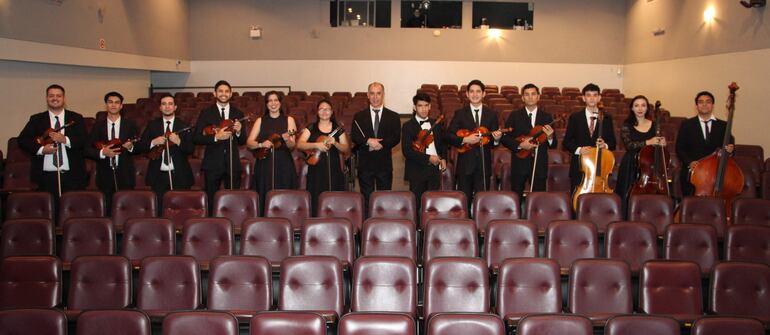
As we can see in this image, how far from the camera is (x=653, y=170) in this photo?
6629 millimetres

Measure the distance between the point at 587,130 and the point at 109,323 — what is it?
4807 mm

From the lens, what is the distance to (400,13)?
18.8 meters

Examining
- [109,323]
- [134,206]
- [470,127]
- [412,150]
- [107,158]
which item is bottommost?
[109,323]

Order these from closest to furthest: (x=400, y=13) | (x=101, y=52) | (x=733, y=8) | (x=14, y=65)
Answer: (x=14, y=65), (x=733, y=8), (x=101, y=52), (x=400, y=13)

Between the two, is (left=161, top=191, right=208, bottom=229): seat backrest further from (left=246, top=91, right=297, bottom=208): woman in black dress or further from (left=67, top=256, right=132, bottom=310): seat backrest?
(left=67, top=256, right=132, bottom=310): seat backrest

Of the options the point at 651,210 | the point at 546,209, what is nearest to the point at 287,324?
the point at 546,209

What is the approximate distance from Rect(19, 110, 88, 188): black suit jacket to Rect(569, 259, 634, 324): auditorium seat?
15.8 ft

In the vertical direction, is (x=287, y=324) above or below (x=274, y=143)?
below

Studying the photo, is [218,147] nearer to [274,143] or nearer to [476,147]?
[274,143]

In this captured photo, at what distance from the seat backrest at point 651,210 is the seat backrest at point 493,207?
1.01 meters

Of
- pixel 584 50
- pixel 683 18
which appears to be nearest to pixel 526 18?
pixel 584 50

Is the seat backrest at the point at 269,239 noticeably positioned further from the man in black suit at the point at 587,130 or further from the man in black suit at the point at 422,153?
the man in black suit at the point at 587,130

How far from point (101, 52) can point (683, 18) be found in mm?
11531

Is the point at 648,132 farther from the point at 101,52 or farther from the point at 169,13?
the point at 169,13
